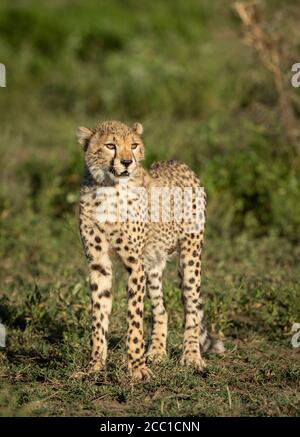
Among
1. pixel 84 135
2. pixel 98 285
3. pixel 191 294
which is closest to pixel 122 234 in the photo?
pixel 98 285

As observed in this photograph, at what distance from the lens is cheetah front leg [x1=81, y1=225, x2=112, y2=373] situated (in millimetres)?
5027

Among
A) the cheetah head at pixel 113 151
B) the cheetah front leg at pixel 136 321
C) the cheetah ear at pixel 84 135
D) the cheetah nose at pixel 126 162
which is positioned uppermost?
the cheetah ear at pixel 84 135

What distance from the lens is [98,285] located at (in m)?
5.12

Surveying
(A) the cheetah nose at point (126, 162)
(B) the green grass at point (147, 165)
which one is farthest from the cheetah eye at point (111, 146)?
(B) the green grass at point (147, 165)

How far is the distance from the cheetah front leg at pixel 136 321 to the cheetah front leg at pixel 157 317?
1.15ft

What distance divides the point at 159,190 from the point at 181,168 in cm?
38

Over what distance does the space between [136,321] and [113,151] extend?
0.87m

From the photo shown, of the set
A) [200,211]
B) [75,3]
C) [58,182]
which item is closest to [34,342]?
[200,211]

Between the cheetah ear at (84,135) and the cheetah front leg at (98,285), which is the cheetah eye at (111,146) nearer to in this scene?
the cheetah ear at (84,135)

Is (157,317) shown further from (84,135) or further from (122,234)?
(84,135)

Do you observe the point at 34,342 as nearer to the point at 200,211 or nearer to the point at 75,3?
the point at 200,211

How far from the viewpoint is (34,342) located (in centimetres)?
558

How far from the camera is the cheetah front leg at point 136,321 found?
16.1 feet

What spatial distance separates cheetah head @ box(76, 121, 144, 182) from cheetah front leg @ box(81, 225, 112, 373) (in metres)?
0.30
